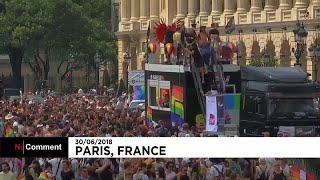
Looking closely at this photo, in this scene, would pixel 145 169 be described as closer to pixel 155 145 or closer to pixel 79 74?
pixel 155 145

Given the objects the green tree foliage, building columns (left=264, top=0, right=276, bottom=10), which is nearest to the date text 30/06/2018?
building columns (left=264, top=0, right=276, bottom=10)

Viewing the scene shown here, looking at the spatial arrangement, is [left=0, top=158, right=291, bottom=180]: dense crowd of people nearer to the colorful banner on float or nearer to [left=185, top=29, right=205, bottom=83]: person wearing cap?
the colorful banner on float

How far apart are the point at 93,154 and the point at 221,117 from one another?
38.5 feet

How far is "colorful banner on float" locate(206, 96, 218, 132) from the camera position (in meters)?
34.2

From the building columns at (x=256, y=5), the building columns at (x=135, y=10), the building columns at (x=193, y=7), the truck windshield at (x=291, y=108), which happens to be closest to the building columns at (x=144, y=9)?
the building columns at (x=135, y=10)

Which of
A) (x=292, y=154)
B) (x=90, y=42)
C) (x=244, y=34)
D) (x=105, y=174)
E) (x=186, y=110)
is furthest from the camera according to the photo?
(x=90, y=42)

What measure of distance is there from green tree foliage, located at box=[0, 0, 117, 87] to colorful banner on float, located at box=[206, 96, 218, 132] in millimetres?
74487

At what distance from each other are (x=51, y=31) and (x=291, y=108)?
74.0m

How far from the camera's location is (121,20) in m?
118

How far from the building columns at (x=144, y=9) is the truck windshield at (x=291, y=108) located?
245 ft

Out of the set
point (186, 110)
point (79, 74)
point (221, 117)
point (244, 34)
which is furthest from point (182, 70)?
point (79, 74)

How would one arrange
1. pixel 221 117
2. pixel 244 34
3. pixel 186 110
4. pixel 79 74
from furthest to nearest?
1. pixel 79 74
2. pixel 244 34
3. pixel 186 110
4. pixel 221 117

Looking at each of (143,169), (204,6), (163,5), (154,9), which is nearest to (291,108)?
A: (143,169)

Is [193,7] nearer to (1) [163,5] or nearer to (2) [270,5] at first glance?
(1) [163,5]
